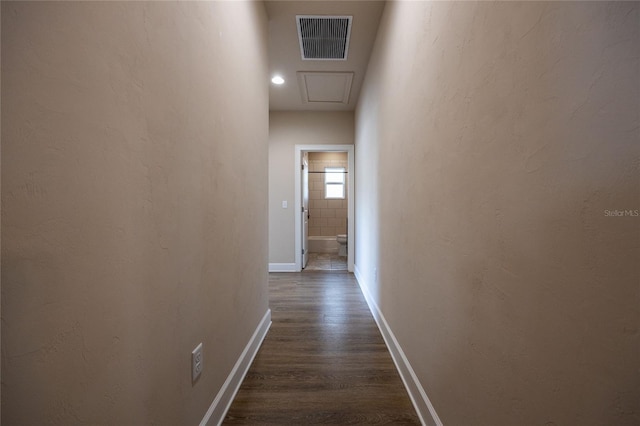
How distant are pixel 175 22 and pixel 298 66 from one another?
7.81ft

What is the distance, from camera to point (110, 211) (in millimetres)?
672

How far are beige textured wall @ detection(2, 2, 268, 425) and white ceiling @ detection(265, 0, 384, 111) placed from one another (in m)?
1.27

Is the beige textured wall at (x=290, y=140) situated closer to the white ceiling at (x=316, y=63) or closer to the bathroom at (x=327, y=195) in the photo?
the white ceiling at (x=316, y=63)

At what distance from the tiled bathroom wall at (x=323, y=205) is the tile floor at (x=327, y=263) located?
129 cm

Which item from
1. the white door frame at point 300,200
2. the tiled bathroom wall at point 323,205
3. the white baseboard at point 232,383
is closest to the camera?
the white baseboard at point 232,383

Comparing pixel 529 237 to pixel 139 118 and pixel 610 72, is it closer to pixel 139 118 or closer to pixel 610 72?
pixel 610 72

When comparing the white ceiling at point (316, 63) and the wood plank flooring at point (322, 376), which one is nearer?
the wood plank flooring at point (322, 376)

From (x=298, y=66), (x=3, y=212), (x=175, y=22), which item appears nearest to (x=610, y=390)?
(x=3, y=212)

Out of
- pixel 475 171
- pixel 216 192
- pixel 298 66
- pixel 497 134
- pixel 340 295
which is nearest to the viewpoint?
pixel 497 134

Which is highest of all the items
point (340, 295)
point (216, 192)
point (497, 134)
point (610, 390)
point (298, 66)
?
point (298, 66)

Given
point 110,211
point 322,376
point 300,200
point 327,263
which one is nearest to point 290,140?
point 300,200

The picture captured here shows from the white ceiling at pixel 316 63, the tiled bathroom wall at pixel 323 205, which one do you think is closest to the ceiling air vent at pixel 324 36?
the white ceiling at pixel 316 63

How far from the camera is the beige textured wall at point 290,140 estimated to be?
450 centimetres

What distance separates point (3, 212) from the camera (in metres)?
0.46
